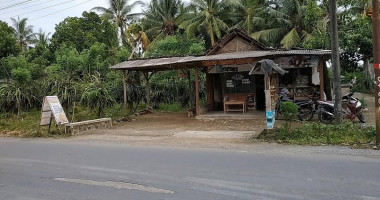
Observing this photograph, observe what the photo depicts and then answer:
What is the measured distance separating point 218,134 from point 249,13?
22211mm

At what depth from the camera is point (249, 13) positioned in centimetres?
3122

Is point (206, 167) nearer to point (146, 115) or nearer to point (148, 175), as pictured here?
point (148, 175)

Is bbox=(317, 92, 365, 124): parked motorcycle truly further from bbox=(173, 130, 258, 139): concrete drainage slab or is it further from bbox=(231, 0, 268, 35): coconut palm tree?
bbox=(231, 0, 268, 35): coconut palm tree

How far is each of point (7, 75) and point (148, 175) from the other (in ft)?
62.4

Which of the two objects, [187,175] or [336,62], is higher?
[336,62]

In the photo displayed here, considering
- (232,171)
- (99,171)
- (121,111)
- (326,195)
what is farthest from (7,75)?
(326,195)

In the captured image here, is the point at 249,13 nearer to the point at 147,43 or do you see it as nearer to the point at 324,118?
the point at 147,43

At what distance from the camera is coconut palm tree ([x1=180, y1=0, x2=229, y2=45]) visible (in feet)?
102

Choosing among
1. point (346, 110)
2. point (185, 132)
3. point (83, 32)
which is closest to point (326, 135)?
point (346, 110)

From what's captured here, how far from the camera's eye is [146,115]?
18.3 metres

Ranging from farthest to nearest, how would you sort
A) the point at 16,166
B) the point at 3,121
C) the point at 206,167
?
the point at 3,121
the point at 16,166
the point at 206,167

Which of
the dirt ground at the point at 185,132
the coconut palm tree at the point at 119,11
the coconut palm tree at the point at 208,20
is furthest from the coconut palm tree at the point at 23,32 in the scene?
the dirt ground at the point at 185,132

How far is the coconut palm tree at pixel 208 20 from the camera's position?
102 ft

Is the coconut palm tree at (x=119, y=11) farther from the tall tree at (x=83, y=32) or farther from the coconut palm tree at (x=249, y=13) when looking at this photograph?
the coconut palm tree at (x=249, y=13)
